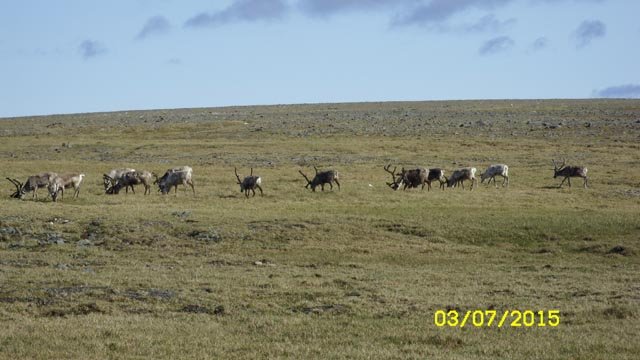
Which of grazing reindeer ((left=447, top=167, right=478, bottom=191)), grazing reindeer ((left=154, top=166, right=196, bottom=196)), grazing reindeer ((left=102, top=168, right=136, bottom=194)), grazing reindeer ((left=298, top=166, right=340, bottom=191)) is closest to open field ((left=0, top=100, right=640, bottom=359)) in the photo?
grazing reindeer ((left=102, top=168, right=136, bottom=194))

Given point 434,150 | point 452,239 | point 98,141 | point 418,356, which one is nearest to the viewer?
point 418,356

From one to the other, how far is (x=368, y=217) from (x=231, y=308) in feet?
43.3

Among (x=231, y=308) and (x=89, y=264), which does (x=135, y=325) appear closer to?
(x=231, y=308)

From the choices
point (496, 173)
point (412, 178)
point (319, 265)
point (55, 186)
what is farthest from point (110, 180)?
point (496, 173)

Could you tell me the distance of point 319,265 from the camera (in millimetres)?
23625

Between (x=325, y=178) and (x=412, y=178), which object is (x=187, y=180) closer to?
(x=325, y=178)

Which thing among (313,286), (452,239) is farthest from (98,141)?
(313,286)

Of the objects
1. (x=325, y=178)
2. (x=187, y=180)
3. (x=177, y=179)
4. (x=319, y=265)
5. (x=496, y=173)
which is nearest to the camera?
(x=319, y=265)

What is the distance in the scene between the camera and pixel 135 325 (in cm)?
1562

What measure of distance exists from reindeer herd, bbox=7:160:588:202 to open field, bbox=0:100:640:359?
2.26ft

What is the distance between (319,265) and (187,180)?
1674 cm

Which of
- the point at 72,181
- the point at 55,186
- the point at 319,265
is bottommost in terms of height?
the point at 319,265

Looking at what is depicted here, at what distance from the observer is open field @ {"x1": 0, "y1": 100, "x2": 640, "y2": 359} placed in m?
14.6

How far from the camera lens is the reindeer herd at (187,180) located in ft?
120
